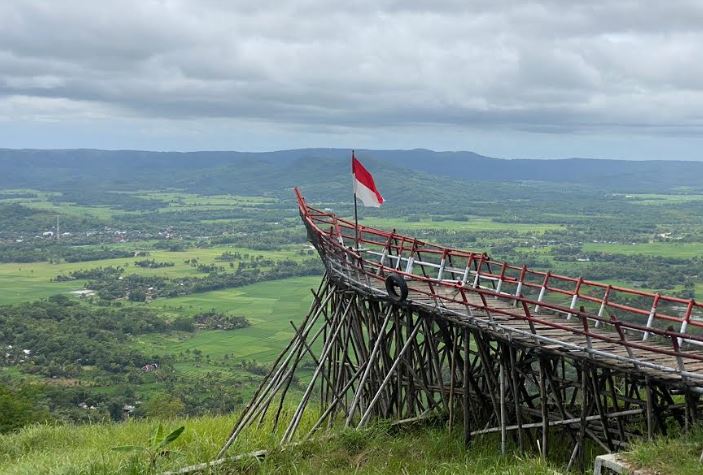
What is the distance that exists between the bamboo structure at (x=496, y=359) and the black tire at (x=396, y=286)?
25 mm

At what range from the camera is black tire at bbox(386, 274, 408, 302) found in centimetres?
1483

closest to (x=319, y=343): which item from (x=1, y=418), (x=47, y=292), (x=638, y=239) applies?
(x=1, y=418)

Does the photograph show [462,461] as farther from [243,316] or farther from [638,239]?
[638,239]

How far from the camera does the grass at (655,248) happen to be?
118 metres

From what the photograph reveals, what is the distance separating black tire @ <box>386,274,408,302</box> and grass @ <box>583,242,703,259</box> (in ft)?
361

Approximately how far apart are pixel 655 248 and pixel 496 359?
399 ft

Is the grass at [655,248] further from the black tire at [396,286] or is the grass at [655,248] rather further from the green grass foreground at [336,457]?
the green grass foreground at [336,457]

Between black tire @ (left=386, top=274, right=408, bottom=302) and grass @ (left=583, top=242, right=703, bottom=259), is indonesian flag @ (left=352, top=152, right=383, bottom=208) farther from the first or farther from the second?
grass @ (left=583, top=242, right=703, bottom=259)

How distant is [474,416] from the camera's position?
1491 centimetres

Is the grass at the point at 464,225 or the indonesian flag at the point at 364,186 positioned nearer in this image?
the indonesian flag at the point at 364,186

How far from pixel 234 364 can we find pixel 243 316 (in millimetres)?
22611

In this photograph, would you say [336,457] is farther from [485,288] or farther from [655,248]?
[655,248]

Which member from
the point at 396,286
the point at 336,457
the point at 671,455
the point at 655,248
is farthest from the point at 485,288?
the point at 655,248

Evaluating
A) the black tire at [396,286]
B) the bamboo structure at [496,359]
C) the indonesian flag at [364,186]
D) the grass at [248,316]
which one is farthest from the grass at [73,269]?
the black tire at [396,286]
